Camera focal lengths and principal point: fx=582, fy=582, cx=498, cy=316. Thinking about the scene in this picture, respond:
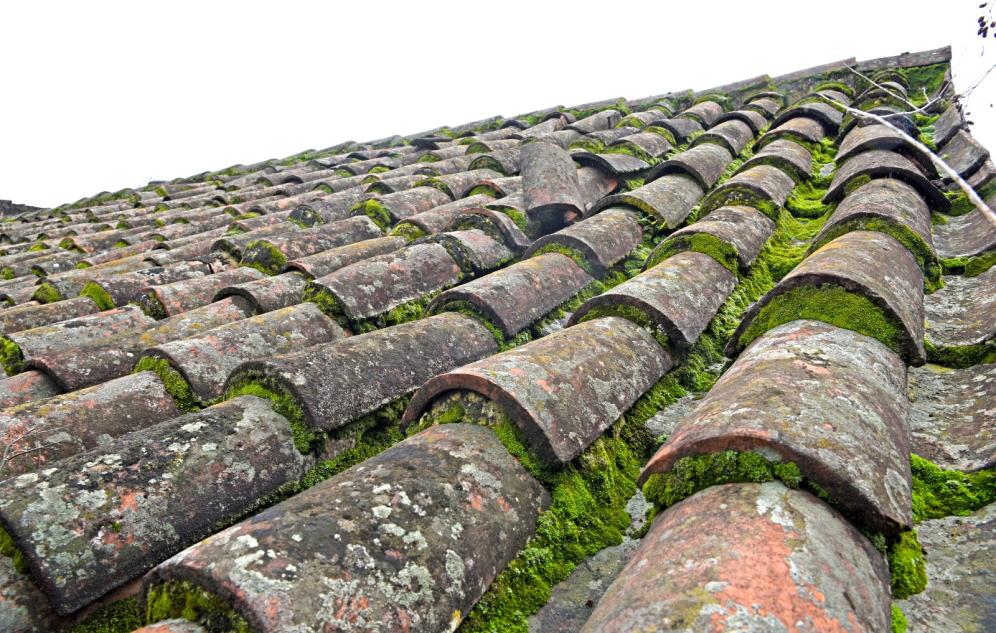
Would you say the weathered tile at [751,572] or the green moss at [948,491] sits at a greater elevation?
the weathered tile at [751,572]

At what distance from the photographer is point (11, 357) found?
3.22m

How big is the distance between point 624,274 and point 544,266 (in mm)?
592

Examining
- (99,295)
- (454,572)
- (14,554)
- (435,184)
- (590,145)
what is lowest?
(454,572)

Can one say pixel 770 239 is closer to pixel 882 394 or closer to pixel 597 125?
pixel 882 394

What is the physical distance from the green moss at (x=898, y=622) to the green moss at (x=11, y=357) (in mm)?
3926

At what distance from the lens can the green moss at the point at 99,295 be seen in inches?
165

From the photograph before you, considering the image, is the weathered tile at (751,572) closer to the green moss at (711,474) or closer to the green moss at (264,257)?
the green moss at (711,474)

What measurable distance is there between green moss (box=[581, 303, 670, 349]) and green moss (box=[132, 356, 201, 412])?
5.90 feet

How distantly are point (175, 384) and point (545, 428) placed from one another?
5.72 ft

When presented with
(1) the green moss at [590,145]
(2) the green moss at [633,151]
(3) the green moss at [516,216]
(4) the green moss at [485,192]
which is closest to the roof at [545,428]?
(3) the green moss at [516,216]

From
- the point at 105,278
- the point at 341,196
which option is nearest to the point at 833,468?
the point at 105,278

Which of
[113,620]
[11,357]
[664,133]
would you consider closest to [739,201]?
[664,133]

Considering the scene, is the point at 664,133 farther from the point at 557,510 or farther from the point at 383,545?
the point at 383,545

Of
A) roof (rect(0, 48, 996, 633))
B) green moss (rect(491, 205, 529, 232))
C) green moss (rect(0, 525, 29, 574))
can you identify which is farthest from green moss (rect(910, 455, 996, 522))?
green moss (rect(491, 205, 529, 232))
